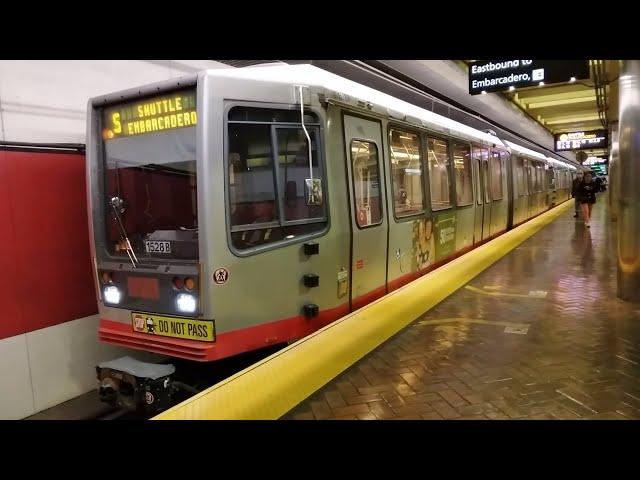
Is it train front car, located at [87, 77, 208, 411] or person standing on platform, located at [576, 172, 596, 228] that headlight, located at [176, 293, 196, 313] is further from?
person standing on platform, located at [576, 172, 596, 228]

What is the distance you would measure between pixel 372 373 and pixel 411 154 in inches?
139

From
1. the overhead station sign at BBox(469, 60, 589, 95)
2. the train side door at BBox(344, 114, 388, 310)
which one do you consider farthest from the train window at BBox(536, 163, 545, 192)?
the train side door at BBox(344, 114, 388, 310)

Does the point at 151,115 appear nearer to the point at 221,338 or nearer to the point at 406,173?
the point at 221,338

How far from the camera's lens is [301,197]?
Result: 4.19m

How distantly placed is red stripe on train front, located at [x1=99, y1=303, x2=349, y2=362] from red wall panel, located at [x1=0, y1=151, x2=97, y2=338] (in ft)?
2.45

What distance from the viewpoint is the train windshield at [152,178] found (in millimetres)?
3799

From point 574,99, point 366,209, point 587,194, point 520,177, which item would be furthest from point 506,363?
point 574,99

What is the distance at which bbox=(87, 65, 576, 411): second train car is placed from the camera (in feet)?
11.9

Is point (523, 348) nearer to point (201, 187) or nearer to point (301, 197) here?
point (301, 197)

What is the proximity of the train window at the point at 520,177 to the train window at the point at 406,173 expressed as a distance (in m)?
8.74

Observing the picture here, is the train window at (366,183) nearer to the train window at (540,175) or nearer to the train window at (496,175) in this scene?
the train window at (496,175)

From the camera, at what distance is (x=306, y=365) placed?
11.8ft

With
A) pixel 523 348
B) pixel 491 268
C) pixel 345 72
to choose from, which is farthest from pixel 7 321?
pixel 491 268

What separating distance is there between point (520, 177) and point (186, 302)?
13.5 m
